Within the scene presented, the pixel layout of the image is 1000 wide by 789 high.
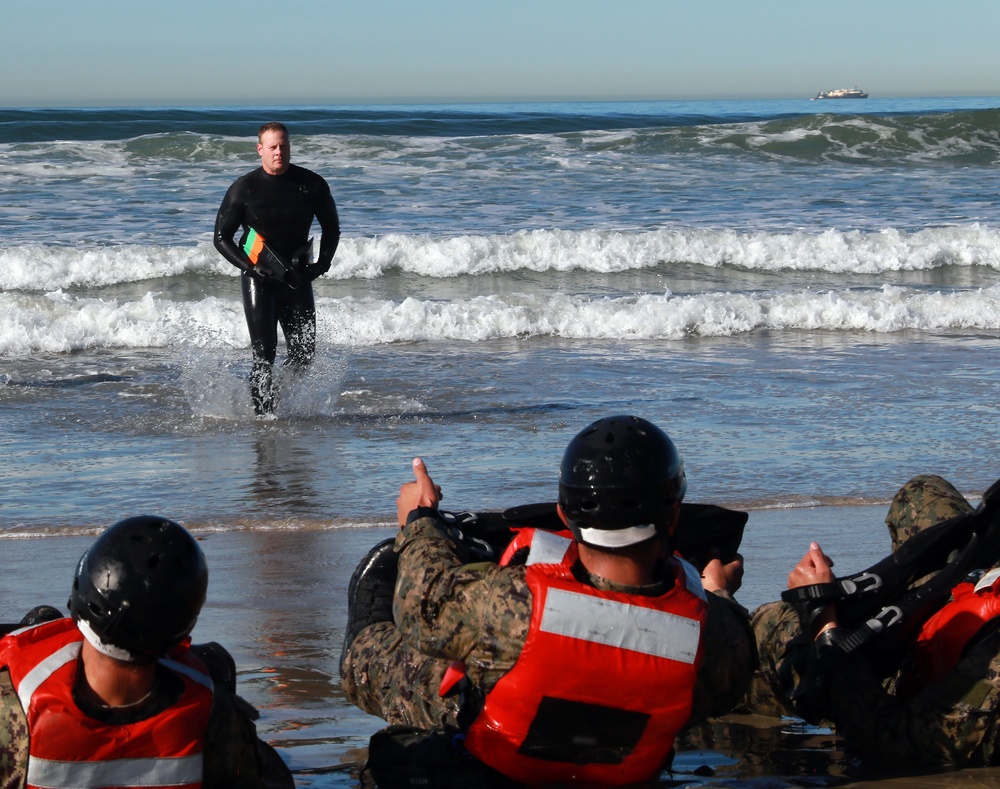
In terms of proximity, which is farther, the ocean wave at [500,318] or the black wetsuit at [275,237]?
the ocean wave at [500,318]

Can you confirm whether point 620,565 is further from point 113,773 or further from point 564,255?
point 564,255

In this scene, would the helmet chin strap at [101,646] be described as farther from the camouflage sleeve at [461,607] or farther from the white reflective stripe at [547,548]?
the white reflective stripe at [547,548]

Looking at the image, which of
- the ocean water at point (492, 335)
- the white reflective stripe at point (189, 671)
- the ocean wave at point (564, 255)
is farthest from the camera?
the ocean wave at point (564, 255)

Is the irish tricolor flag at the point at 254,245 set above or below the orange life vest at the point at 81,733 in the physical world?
above

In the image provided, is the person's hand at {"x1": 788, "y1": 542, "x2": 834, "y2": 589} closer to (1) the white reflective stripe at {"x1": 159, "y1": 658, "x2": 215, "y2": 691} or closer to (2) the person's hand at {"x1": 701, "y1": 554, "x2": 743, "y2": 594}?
(2) the person's hand at {"x1": 701, "y1": 554, "x2": 743, "y2": 594}

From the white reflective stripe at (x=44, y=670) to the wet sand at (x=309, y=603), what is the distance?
99cm

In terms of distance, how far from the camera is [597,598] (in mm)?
2629

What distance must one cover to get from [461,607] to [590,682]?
300mm

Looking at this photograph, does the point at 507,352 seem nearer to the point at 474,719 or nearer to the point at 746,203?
the point at 474,719

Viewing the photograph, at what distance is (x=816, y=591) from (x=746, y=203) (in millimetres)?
18344

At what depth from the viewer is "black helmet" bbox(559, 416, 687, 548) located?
2641 millimetres

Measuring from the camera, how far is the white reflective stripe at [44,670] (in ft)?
7.65

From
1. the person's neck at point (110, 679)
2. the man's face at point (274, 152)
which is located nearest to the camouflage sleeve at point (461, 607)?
the person's neck at point (110, 679)

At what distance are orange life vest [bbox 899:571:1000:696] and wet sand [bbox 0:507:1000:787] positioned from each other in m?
0.25
